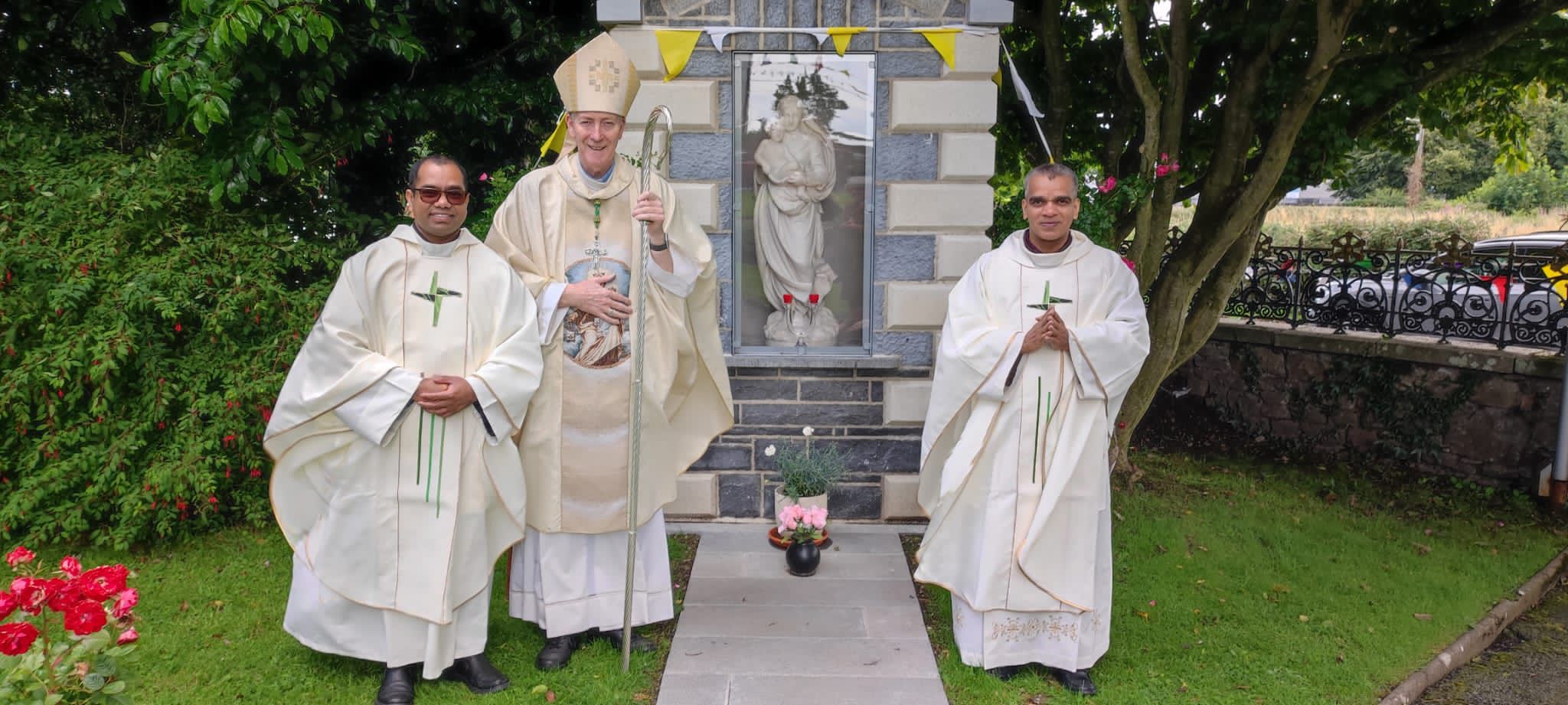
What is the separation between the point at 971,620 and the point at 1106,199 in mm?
2694

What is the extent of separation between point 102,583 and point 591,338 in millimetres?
1677

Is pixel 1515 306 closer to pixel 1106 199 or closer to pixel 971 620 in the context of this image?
pixel 1106 199

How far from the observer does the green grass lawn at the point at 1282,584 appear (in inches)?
158

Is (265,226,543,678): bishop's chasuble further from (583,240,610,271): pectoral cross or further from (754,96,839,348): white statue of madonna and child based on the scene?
(754,96,839,348): white statue of madonna and child

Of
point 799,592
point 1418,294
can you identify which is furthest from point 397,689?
point 1418,294

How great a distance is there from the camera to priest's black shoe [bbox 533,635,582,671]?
391 centimetres

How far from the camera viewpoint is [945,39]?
209 inches

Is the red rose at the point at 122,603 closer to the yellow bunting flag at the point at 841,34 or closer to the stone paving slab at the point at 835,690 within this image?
the stone paving slab at the point at 835,690

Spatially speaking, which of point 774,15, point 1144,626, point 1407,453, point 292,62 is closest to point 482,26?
point 292,62

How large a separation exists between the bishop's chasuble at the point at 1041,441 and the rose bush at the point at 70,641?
2.61 metres

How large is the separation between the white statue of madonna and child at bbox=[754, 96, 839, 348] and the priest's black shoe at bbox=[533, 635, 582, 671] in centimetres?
226

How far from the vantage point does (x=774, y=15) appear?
17.7 ft

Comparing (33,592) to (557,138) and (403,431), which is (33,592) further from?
(557,138)

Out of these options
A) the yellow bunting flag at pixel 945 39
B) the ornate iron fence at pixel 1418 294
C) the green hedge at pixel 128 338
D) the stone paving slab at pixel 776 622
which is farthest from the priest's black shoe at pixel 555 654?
the ornate iron fence at pixel 1418 294
